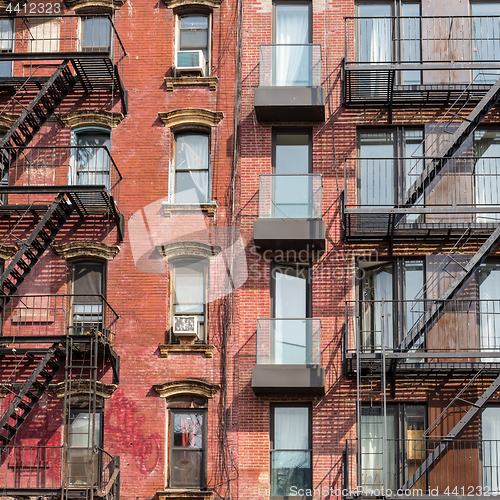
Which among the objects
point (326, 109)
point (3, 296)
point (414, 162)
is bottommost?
point (3, 296)

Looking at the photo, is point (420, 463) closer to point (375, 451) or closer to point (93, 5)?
point (375, 451)

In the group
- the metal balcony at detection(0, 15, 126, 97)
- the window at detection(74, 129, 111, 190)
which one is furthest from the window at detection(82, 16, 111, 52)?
the window at detection(74, 129, 111, 190)

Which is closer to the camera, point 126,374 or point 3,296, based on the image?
point 3,296

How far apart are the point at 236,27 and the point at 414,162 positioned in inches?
212

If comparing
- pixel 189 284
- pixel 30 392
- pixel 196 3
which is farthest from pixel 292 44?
pixel 30 392

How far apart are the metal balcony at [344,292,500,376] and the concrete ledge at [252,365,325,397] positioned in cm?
75

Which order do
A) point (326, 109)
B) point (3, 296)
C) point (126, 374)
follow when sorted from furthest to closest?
point (326, 109) < point (126, 374) < point (3, 296)

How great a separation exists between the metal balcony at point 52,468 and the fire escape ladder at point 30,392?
0.74 meters

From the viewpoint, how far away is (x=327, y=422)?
18.6 meters

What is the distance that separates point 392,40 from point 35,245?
370 inches

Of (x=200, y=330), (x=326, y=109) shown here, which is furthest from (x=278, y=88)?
(x=200, y=330)

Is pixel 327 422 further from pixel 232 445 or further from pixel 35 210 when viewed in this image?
pixel 35 210

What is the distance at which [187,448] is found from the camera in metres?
18.8

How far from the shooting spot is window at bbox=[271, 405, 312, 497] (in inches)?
727
